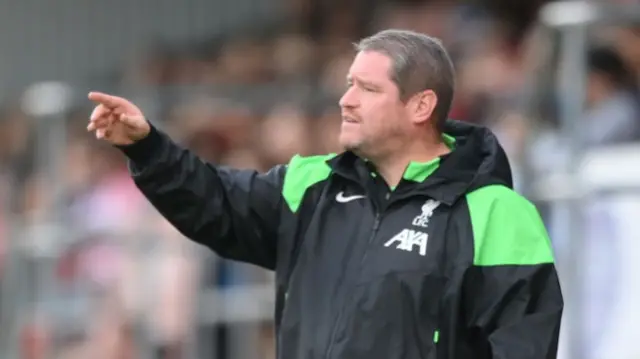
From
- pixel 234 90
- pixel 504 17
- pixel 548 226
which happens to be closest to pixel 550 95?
→ pixel 548 226

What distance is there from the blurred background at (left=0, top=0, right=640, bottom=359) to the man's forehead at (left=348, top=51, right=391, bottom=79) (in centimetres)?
203

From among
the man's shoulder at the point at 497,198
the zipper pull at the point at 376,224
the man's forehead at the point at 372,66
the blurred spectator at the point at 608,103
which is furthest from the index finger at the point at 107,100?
the blurred spectator at the point at 608,103

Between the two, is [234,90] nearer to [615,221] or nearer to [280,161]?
[280,161]

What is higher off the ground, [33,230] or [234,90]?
[234,90]

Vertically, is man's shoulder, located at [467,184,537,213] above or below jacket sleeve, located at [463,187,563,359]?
above

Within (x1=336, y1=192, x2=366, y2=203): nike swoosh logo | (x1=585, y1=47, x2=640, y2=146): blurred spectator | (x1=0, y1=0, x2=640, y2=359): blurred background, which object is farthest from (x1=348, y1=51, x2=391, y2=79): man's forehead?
(x1=585, y1=47, x2=640, y2=146): blurred spectator

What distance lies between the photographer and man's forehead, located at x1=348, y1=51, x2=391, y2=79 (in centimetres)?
427

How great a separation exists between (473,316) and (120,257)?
435 cm

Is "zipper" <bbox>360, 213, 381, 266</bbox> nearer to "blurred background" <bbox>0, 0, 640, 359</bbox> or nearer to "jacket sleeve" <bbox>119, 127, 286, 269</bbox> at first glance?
"jacket sleeve" <bbox>119, 127, 286, 269</bbox>

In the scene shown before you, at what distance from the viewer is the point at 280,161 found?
859 centimetres

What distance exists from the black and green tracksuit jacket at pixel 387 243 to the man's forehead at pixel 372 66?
261 millimetres

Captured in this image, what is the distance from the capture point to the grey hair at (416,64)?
14.0ft

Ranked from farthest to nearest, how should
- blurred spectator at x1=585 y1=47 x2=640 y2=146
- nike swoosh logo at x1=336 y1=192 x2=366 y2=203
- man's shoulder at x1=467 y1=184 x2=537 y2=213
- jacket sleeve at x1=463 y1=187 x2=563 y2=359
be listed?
1. blurred spectator at x1=585 y1=47 x2=640 y2=146
2. nike swoosh logo at x1=336 y1=192 x2=366 y2=203
3. man's shoulder at x1=467 y1=184 x2=537 y2=213
4. jacket sleeve at x1=463 y1=187 x2=563 y2=359

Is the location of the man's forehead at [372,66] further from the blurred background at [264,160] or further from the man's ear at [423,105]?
the blurred background at [264,160]
